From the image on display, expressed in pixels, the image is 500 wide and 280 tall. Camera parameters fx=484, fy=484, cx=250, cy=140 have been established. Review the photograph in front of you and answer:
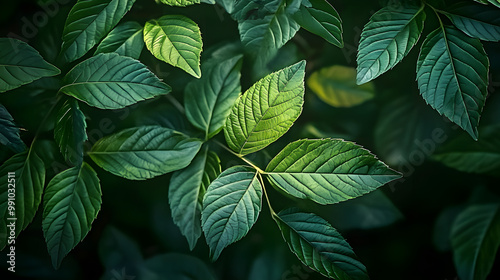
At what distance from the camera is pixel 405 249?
0.61 m

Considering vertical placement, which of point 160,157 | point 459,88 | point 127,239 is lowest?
point 127,239

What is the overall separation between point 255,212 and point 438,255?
0.24 m

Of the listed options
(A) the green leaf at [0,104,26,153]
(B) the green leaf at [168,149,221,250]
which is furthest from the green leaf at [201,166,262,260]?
(A) the green leaf at [0,104,26,153]

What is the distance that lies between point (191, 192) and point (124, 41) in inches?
7.8

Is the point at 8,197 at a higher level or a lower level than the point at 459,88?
lower

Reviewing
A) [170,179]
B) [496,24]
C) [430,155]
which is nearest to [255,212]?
[170,179]

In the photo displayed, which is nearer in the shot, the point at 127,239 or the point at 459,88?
the point at 459,88

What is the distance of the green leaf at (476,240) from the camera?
1.93ft

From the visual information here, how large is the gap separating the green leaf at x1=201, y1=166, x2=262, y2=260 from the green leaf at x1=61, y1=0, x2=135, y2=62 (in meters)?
0.22

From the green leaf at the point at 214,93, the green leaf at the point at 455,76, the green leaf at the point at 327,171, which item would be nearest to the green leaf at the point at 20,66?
the green leaf at the point at 214,93

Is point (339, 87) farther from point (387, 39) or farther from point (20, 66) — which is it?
point (20, 66)

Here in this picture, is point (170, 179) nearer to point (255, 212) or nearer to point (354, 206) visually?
point (255, 212)

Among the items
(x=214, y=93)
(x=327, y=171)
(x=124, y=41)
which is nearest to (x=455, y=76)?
(x=327, y=171)

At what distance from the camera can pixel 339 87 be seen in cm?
59
